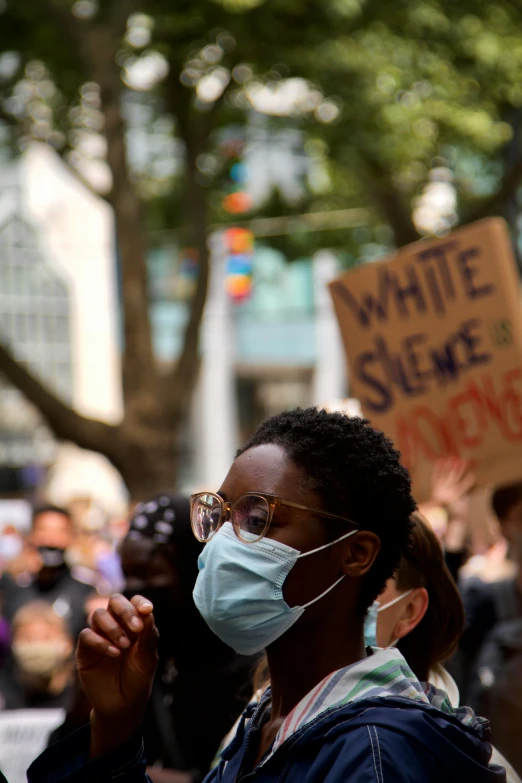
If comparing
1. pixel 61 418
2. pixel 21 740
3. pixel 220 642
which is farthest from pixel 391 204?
pixel 220 642

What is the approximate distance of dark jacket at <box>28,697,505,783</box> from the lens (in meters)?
1.52

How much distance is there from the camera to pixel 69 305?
104 ft

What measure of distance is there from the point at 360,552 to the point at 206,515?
267mm

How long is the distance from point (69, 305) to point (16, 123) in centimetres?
2084

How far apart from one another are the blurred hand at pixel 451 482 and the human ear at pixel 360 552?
2.40 metres

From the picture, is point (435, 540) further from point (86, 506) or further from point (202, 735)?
point (86, 506)

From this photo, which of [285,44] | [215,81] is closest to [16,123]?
[215,81]

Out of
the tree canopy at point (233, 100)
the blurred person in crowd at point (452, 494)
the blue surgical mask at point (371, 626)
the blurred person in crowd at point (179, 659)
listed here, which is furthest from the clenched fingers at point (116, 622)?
the tree canopy at point (233, 100)

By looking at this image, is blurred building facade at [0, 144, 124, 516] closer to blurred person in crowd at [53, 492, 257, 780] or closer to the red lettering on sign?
the red lettering on sign

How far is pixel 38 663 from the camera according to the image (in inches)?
195

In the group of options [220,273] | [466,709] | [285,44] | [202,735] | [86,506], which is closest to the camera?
[466,709]

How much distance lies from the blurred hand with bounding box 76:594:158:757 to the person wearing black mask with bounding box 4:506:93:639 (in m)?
4.55

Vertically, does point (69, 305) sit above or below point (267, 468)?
above

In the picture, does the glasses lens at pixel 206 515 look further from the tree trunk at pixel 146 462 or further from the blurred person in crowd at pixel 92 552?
the tree trunk at pixel 146 462
